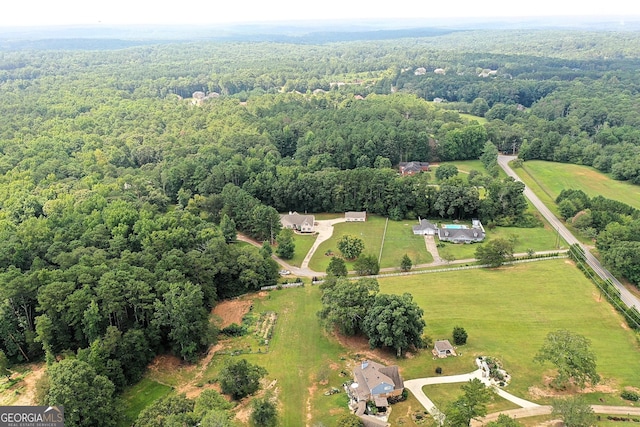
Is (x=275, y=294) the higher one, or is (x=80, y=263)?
(x=80, y=263)

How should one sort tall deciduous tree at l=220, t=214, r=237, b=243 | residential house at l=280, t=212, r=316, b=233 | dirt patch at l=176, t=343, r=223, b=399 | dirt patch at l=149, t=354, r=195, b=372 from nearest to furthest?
dirt patch at l=176, t=343, r=223, b=399 → dirt patch at l=149, t=354, r=195, b=372 → tall deciduous tree at l=220, t=214, r=237, b=243 → residential house at l=280, t=212, r=316, b=233

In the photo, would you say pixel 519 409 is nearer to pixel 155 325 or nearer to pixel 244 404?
pixel 244 404

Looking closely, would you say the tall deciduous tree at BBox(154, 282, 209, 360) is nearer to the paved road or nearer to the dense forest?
the dense forest

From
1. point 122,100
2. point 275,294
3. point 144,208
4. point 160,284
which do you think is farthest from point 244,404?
point 122,100

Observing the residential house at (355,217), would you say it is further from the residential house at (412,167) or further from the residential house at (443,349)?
the residential house at (443,349)

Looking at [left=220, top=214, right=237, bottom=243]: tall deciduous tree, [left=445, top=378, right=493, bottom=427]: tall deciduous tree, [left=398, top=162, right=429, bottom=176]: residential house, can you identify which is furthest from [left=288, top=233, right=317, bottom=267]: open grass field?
[left=445, top=378, right=493, bottom=427]: tall deciduous tree

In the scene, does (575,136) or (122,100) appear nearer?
(575,136)

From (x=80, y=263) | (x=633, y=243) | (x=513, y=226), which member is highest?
(x=80, y=263)
